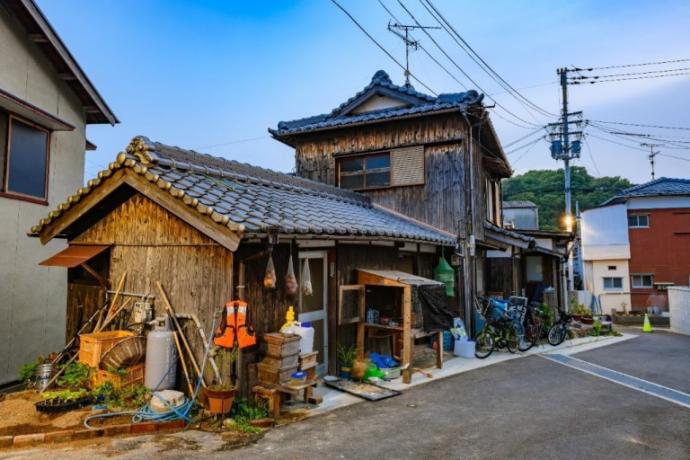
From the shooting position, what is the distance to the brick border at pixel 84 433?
4918 mm

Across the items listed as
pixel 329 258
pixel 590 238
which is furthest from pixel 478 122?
pixel 590 238

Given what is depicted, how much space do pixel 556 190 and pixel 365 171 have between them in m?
34.6

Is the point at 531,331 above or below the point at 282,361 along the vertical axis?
below

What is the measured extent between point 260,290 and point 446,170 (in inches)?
307

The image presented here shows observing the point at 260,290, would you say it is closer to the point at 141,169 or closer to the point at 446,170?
the point at 141,169

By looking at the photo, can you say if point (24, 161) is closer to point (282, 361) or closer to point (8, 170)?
point (8, 170)

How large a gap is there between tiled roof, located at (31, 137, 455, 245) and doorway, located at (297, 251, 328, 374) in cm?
90

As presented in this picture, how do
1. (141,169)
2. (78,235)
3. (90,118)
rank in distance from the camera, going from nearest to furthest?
1. (141,169)
2. (78,235)
3. (90,118)

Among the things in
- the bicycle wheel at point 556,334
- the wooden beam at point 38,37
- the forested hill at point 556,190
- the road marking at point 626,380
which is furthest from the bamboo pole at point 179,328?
the forested hill at point 556,190

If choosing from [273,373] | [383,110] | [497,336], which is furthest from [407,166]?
[273,373]

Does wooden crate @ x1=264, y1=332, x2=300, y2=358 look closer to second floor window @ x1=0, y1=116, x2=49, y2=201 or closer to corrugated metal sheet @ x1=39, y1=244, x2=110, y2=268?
corrugated metal sheet @ x1=39, y1=244, x2=110, y2=268

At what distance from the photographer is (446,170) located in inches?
486

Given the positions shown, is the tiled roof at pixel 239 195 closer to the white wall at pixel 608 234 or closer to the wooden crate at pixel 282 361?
the wooden crate at pixel 282 361

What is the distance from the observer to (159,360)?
20.1ft
